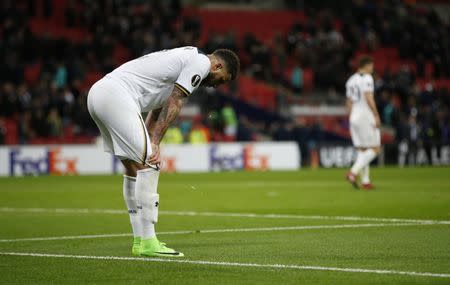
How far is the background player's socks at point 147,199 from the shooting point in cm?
968

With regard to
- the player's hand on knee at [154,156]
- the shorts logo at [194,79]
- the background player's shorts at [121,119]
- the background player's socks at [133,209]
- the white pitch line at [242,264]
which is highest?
the shorts logo at [194,79]

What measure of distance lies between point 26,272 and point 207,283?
1.73 meters

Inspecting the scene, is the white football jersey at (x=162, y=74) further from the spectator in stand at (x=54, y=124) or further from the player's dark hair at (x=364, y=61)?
the spectator in stand at (x=54, y=124)

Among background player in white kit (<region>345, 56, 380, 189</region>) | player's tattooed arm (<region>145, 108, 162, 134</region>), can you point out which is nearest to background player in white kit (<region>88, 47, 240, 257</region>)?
player's tattooed arm (<region>145, 108, 162, 134</region>)

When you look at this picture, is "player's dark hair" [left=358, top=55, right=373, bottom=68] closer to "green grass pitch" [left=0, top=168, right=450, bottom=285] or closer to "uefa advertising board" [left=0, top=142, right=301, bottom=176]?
Answer: "green grass pitch" [left=0, top=168, right=450, bottom=285]

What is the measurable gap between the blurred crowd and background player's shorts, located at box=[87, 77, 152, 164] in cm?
2298

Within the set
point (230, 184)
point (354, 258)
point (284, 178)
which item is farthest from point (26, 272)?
point (284, 178)

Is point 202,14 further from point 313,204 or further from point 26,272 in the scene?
point 26,272

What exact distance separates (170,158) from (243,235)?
21.3 metres

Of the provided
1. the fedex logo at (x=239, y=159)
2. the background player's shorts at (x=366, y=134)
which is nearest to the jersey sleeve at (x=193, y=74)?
the background player's shorts at (x=366, y=134)

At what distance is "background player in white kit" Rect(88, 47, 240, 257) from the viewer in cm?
952

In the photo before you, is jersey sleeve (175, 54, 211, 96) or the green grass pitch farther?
jersey sleeve (175, 54, 211, 96)

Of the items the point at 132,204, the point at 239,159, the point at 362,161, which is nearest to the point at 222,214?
the point at 132,204

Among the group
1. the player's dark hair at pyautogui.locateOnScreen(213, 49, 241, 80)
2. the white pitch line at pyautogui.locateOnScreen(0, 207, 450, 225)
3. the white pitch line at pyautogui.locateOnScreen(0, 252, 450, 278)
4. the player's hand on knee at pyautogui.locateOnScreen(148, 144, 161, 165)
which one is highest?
the player's dark hair at pyautogui.locateOnScreen(213, 49, 241, 80)
